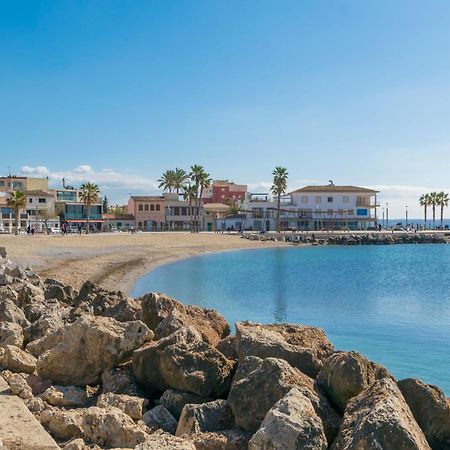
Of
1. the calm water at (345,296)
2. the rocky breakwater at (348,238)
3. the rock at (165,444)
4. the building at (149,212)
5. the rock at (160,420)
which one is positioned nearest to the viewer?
the rock at (165,444)

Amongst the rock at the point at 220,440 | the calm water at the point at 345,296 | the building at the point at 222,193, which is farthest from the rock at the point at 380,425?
the building at the point at 222,193

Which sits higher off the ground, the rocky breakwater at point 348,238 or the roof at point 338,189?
the roof at point 338,189

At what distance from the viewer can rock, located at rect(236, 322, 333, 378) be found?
844 cm

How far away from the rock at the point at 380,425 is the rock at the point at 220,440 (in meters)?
1.32

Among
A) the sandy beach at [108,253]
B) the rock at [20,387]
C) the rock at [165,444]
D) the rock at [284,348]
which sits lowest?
the sandy beach at [108,253]

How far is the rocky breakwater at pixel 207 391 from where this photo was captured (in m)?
6.03

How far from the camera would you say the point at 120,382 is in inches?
353

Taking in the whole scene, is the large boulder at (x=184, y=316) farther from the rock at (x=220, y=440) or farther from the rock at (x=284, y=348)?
the rock at (x=220, y=440)

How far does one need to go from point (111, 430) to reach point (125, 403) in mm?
908

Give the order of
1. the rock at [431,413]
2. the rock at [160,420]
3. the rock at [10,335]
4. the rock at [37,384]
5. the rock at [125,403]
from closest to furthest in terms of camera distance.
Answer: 1. the rock at [431,413]
2. the rock at [160,420]
3. the rock at [125,403]
4. the rock at [37,384]
5. the rock at [10,335]

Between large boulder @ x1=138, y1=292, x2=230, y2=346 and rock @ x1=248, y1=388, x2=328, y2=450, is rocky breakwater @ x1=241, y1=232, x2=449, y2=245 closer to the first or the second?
large boulder @ x1=138, y1=292, x2=230, y2=346

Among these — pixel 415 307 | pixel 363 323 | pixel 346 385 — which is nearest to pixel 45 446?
pixel 346 385

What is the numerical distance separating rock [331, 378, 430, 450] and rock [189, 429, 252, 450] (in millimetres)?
1319

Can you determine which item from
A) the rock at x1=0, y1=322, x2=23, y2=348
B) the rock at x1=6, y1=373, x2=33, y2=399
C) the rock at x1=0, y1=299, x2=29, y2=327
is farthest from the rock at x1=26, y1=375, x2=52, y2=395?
the rock at x1=0, y1=299, x2=29, y2=327
